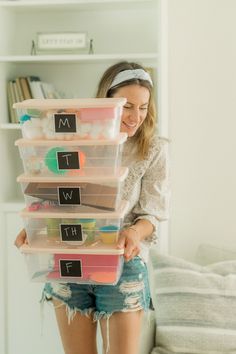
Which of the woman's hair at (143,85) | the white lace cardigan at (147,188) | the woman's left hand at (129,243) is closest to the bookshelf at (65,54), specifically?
the woman's hair at (143,85)

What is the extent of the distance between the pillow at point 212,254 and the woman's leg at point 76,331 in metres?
0.89

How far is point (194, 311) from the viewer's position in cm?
221

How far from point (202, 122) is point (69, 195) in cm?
123

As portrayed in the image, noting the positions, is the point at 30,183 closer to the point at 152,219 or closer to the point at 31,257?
the point at 31,257

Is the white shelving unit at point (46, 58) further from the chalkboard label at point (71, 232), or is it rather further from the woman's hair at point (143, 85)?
the chalkboard label at point (71, 232)

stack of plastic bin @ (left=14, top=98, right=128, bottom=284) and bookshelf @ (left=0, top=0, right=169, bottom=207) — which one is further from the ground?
bookshelf @ (left=0, top=0, right=169, bottom=207)

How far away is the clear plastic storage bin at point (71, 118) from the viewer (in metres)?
1.57

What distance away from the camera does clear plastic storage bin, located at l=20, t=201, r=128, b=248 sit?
164cm

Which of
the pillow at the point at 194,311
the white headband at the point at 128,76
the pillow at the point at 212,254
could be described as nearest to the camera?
the white headband at the point at 128,76

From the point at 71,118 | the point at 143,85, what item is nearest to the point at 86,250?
the point at 71,118

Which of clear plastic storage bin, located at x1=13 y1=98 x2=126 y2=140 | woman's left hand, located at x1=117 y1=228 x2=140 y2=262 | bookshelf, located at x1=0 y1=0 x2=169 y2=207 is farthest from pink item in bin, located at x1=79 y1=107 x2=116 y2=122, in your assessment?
bookshelf, located at x1=0 y1=0 x2=169 y2=207

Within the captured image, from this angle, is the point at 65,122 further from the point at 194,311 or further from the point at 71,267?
the point at 194,311

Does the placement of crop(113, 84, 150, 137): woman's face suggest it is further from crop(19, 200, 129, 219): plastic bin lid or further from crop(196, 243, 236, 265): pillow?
crop(196, 243, 236, 265): pillow

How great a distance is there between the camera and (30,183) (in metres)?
1.67
